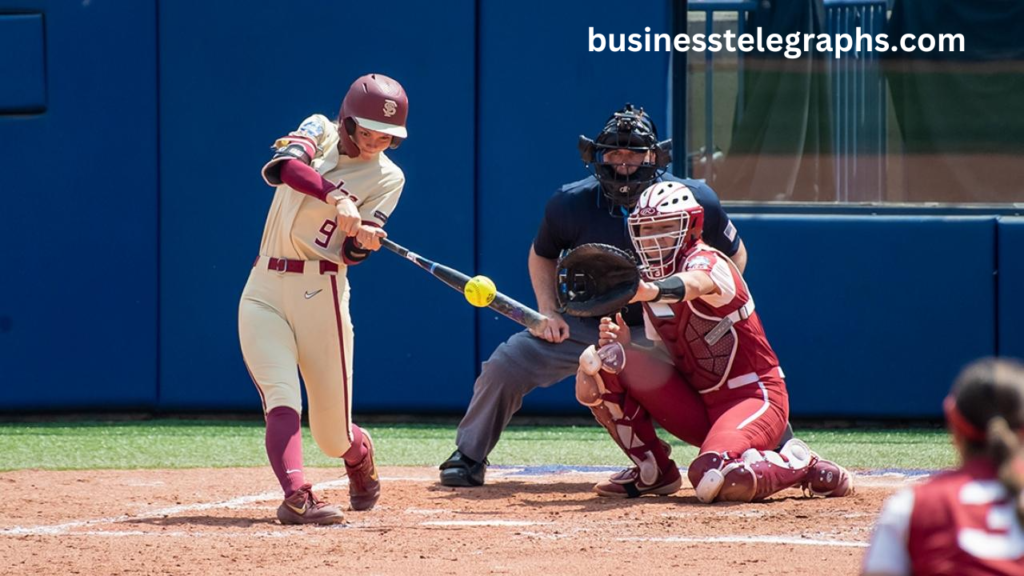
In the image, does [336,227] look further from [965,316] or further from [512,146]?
[965,316]

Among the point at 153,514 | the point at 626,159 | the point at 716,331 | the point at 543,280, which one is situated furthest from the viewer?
the point at 543,280

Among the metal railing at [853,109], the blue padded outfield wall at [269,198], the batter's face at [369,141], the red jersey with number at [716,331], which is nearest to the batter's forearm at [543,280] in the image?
the red jersey with number at [716,331]

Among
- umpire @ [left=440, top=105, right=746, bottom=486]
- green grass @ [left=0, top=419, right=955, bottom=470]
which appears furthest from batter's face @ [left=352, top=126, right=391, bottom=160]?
green grass @ [left=0, top=419, right=955, bottom=470]

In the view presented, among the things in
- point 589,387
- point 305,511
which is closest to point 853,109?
point 589,387

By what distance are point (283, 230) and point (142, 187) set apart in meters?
3.56

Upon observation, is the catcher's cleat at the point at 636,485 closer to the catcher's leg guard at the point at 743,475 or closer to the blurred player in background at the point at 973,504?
the catcher's leg guard at the point at 743,475

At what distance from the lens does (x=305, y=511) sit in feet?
16.6

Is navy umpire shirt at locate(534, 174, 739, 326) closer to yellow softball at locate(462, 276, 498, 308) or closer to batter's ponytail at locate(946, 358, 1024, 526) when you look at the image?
yellow softball at locate(462, 276, 498, 308)

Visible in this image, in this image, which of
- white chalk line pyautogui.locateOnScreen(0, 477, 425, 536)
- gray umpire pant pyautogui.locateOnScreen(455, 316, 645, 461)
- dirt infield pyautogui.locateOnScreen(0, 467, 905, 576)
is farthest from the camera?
gray umpire pant pyautogui.locateOnScreen(455, 316, 645, 461)

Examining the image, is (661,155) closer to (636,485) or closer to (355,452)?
(636,485)

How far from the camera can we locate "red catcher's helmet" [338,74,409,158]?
17.2ft

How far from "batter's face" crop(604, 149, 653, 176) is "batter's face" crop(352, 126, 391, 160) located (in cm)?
115

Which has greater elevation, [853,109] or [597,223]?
[853,109]

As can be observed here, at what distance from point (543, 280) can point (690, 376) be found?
0.95 metres
